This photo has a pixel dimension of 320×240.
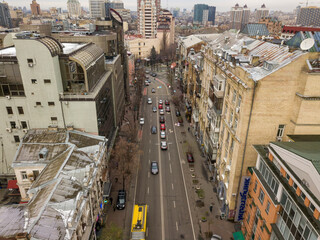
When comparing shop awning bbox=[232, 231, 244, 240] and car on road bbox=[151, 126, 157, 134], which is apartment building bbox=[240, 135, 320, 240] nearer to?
shop awning bbox=[232, 231, 244, 240]

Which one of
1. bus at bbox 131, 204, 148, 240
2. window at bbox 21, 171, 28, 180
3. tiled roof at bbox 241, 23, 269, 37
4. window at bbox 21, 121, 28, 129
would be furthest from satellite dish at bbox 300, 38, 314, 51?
tiled roof at bbox 241, 23, 269, 37

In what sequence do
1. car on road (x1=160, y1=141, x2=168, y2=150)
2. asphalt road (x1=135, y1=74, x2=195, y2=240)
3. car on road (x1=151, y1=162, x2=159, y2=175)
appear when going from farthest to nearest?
car on road (x1=160, y1=141, x2=168, y2=150) < car on road (x1=151, y1=162, x2=159, y2=175) < asphalt road (x1=135, y1=74, x2=195, y2=240)

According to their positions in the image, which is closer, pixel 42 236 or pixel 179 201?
pixel 42 236

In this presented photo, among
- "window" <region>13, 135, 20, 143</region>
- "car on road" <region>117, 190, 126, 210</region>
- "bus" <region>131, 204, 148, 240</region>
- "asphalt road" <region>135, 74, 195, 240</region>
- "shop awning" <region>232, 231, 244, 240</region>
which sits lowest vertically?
"asphalt road" <region>135, 74, 195, 240</region>

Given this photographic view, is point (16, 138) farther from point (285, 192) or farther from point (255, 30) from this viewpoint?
point (255, 30)

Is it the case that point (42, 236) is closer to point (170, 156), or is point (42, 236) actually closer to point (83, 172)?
point (83, 172)

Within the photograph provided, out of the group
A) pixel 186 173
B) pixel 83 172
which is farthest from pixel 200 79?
pixel 83 172
